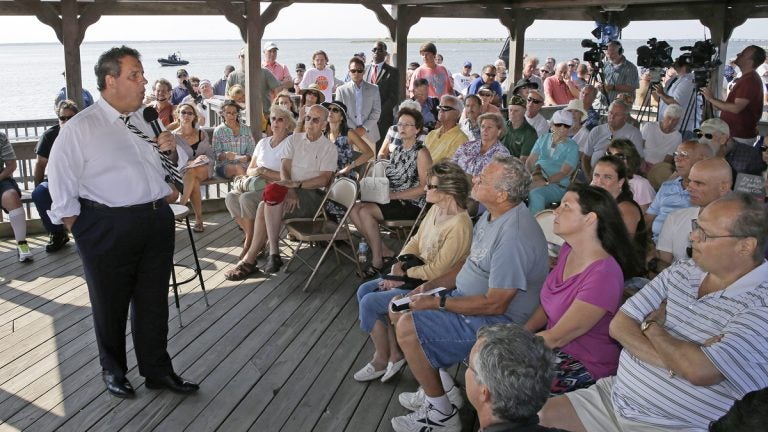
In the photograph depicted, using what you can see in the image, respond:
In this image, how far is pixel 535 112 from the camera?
22.3 ft

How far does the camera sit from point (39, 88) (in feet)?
89.5

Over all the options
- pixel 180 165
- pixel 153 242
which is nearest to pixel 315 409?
pixel 153 242

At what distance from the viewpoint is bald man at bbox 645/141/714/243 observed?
12.8 ft

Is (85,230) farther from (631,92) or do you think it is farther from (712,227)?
(631,92)

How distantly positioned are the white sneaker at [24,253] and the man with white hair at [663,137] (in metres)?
5.11

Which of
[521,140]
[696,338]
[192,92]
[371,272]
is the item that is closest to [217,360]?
[371,272]

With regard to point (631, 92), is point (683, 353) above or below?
below

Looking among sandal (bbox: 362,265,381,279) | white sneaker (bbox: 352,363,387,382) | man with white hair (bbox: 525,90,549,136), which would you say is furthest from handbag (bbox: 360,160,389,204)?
man with white hair (bbox: 525,90,549,136)

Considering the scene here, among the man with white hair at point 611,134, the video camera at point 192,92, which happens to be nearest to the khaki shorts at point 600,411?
the man with white hair at point 611,134

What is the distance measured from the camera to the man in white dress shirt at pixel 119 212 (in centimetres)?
291

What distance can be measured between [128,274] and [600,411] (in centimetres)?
210

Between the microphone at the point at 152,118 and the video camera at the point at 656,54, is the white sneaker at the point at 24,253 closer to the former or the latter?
the microphone at the point at 152,118

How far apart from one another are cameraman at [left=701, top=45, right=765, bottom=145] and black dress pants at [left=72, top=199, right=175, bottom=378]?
5.25m

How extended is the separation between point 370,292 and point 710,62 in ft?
16.5
